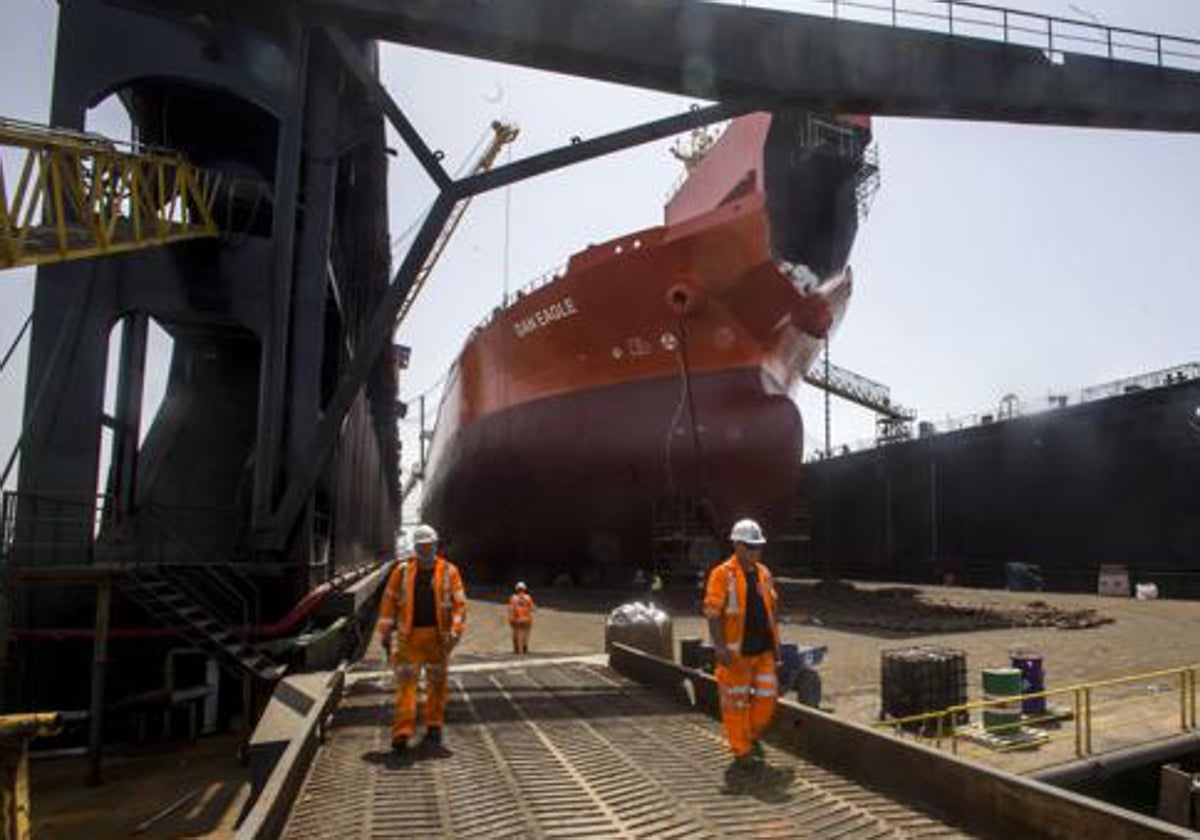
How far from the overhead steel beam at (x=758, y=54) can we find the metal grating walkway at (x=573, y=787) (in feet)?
25.2

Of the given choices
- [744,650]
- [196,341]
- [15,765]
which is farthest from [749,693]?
[196,341]

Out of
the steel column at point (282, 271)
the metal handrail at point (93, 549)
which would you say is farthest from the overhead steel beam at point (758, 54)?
the metal handrail at point (93, 549)

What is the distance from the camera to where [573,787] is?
4.76m

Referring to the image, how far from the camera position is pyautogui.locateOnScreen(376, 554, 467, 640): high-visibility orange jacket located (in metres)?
5.76

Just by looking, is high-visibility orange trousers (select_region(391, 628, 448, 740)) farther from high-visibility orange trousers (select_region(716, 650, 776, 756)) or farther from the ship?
the ship

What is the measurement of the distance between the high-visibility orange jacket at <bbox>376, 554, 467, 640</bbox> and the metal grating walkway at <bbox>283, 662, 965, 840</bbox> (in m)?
0.76

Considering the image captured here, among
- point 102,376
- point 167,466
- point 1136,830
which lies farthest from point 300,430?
point 1136,830

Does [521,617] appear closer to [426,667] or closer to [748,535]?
[426,667]

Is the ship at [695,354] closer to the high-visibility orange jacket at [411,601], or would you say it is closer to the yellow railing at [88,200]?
the yellow railing at [88,200]

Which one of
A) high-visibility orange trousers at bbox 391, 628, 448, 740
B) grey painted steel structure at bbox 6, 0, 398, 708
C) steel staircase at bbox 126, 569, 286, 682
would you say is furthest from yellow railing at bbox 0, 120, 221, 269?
high-visibility orange trousers at bbox 391, 628, 448, 740

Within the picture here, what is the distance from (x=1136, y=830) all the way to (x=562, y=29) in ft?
32.2

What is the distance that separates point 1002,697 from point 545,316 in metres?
16.5

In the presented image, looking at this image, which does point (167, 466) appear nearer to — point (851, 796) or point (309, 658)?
point (309, 658)

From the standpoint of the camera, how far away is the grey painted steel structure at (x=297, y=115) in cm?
1003
